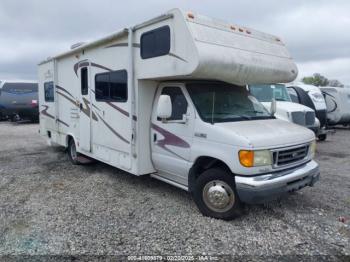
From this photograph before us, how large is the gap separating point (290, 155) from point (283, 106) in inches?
220

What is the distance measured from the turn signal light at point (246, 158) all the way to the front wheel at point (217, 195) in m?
0.36

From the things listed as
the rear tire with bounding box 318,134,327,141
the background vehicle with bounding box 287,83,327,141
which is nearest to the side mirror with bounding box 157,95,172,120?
the background vehicle with bounding box 287,83,327,141

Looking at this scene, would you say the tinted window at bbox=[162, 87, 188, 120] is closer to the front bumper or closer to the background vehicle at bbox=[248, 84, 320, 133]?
the front bumper

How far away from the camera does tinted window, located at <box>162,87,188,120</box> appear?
202 inches

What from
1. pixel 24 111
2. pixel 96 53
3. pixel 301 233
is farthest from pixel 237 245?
pixel 24 111

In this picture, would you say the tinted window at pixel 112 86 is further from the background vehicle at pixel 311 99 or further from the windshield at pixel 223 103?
the background vehicle at pixel 311 99

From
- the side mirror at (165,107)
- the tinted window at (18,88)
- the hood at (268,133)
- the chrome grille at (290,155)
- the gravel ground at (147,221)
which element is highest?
the tinted window at (18,88)

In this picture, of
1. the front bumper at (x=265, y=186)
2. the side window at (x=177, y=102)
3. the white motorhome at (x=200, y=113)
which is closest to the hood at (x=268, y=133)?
the white motorhome at (x=200, y=113)

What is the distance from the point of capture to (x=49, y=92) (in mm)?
9320

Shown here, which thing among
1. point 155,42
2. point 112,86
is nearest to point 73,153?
point 112,86

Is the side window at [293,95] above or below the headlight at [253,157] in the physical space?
above

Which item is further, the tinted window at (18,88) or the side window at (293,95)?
the tinted window at (18,88)

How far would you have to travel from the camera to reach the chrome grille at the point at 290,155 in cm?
444

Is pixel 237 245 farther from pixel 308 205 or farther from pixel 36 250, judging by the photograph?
pixel 36 250
